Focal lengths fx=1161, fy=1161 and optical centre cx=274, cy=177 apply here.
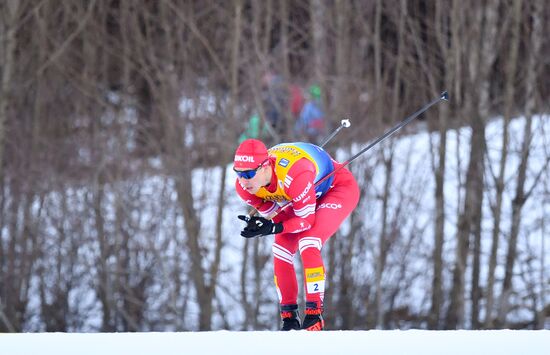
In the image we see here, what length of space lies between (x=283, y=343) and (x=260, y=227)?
1783mm

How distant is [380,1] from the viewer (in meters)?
14.6

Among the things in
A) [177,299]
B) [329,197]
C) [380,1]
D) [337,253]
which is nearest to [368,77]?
[380,1]

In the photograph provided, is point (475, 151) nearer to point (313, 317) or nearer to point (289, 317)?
point (289, 317)

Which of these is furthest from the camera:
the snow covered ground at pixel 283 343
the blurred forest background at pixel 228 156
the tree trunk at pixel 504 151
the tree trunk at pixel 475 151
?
the blurred forest background at pixel 228 156

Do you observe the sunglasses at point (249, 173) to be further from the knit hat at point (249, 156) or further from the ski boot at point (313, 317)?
the ski boot at point (313, 317)

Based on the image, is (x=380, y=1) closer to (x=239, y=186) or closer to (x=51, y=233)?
(x=51, y=233)

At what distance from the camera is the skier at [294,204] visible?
718 centimetres

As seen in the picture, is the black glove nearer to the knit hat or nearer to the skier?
the skier

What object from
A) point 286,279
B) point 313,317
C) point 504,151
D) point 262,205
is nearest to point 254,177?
point 262,205

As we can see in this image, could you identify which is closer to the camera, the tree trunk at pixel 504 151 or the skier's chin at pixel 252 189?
the skier's chin at pixel 252 189

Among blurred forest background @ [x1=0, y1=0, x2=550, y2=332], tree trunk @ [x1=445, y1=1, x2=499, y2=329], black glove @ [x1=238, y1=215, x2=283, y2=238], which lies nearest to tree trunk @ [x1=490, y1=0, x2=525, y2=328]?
blurred forest background @ [x1=0, y1=0, x2=550, y2=332]

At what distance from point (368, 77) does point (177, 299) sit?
146 inches

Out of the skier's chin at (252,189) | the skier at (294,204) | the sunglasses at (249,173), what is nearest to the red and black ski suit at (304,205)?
the skier at (294,204)

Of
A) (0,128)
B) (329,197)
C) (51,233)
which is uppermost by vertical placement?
(0,128)
